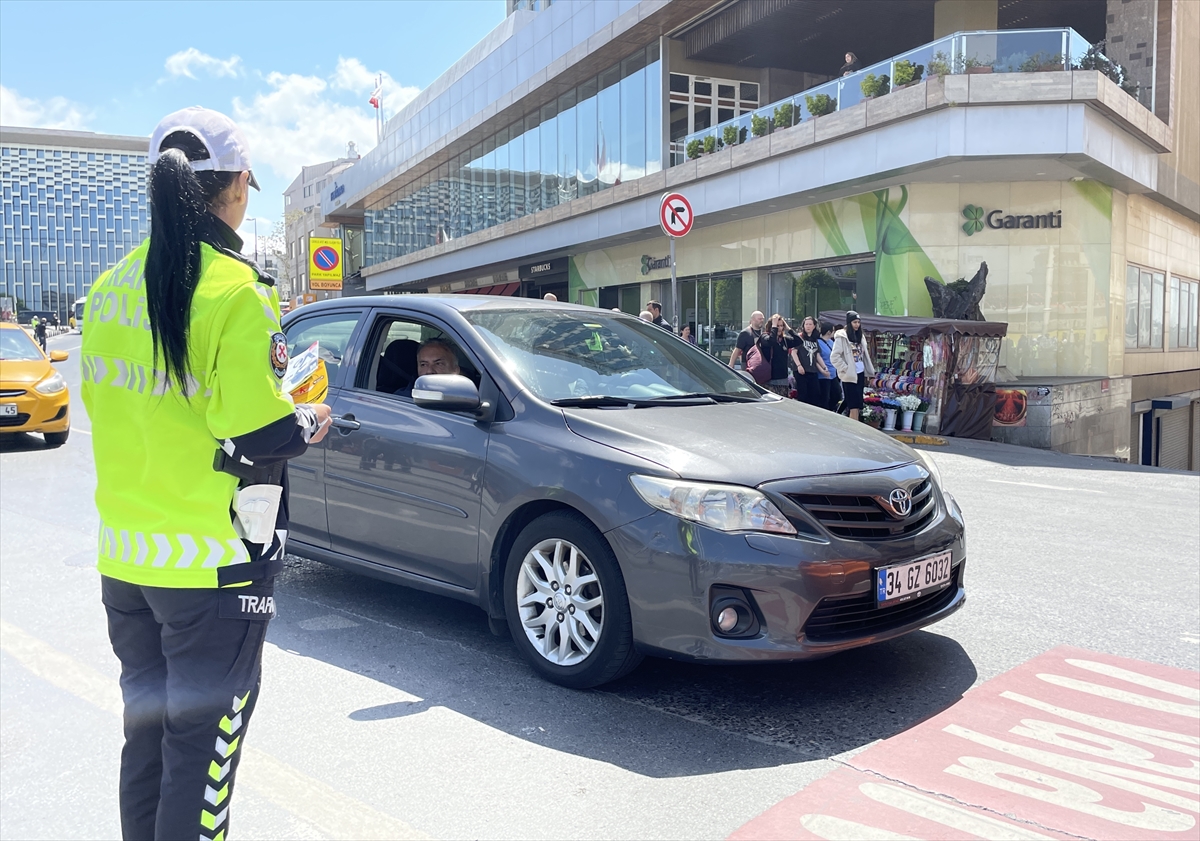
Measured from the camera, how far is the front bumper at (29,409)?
469 inches

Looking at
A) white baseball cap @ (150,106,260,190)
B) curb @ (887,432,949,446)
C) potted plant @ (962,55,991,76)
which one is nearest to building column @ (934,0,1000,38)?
potted plant @ (962,55,991,76)

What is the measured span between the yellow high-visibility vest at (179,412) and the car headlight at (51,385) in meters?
11.5

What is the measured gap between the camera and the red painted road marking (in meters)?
2.98

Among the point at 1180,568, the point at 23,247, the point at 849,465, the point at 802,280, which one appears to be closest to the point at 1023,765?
the point at 849,465

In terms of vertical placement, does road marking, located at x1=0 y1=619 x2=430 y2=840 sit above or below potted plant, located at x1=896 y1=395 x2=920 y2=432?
below

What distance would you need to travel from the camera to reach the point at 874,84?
19359mm

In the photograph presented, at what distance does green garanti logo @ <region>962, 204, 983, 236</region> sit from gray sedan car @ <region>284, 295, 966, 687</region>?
54.5 ft

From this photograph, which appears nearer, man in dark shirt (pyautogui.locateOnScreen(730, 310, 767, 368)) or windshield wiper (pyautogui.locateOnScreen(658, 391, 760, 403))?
windshield wiper (pyautogui.locateOnScreen(658, 391, 760, 403))

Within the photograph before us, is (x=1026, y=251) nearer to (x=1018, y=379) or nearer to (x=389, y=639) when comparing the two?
(x=1018, y=379)

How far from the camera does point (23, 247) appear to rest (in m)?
159

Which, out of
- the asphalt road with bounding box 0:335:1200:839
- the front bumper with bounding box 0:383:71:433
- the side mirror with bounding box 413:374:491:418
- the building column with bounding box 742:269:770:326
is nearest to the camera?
the asphalt road with bounding box 0:335:1200:839

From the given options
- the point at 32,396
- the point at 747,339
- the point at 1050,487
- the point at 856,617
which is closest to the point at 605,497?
the point at 856,617

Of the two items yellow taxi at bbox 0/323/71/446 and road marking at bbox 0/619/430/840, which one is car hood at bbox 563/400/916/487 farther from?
yellow taxi at bbox 0/323/71/446

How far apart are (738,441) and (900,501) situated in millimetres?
660
